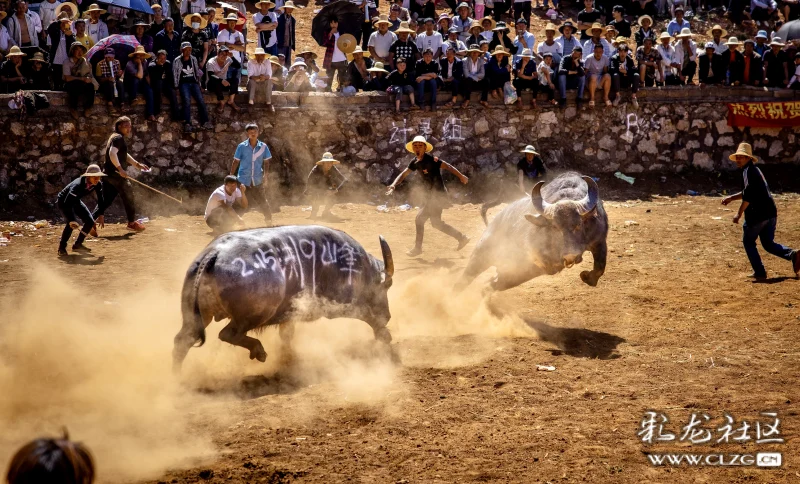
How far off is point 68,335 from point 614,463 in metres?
5.07

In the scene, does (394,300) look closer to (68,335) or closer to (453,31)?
(68,335)

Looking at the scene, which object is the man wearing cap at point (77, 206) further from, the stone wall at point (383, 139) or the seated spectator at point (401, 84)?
the seated spectator at point (401, 84)

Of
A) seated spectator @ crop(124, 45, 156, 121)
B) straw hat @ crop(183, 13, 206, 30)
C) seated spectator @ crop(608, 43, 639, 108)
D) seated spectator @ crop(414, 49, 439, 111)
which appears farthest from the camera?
seated spectator @ crop(608, 43, 639, 108)

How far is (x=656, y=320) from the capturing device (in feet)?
29.5

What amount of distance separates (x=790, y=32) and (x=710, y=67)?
3279 millimetres

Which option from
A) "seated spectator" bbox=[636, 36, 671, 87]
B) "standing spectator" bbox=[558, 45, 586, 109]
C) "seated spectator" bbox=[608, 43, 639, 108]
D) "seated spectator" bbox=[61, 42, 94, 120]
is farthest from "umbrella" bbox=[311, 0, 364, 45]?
"seated spectator" bbox=[636, 36, 671, 87]

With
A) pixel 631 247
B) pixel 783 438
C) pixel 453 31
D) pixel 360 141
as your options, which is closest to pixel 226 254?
pixel 783 438

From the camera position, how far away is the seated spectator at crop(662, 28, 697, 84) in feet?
59.2

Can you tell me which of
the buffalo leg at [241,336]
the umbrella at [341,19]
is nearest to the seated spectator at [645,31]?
the umbrella at [341,19]

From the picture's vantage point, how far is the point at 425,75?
1606 centimetres

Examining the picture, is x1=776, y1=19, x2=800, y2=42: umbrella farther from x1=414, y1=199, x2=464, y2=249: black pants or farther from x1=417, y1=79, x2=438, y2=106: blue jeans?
x1=414, y1=199, x2=464, y2=249: black pants

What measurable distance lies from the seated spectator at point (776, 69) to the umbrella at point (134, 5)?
1280 cm

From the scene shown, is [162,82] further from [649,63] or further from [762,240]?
[762,240]

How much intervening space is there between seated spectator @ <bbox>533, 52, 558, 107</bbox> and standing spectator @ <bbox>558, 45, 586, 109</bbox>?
0.50 ft
